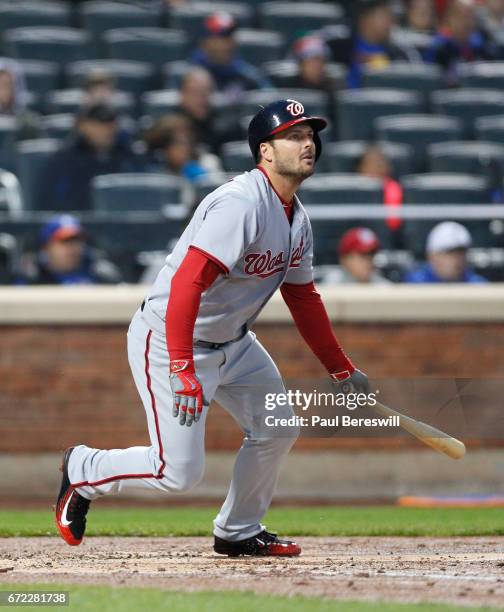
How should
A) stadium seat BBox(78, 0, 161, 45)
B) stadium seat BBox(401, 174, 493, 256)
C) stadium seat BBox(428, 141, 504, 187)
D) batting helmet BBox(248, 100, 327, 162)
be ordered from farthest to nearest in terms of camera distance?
stadium seat BBox(78, 0, 161, 45) < stadium seat BBox(428, 141, 504, 187) < stadium seat BBox(401, 174, 493, 256) < batting helmet BBox(248, 100, 327, 162)

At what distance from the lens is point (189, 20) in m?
12.6

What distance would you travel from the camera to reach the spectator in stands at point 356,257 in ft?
28.7

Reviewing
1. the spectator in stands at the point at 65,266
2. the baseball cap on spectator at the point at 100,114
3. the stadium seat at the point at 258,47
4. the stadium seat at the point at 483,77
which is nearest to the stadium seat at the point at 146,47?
the stadium seat at the point at 258,47

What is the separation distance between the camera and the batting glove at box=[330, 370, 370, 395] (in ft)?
18.9

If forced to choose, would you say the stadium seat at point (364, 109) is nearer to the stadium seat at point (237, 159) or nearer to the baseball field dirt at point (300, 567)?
the stadium seat at point (237, 159)

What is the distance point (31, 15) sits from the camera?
12430 mm

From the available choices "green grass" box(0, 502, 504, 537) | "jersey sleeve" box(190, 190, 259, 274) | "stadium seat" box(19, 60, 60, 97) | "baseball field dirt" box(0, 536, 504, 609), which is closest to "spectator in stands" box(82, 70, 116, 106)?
"stadium seat" box(19, 60, 60, 97)

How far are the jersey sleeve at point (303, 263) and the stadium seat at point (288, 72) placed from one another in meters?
6.38

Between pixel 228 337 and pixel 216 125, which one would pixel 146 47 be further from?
pixel 228 337

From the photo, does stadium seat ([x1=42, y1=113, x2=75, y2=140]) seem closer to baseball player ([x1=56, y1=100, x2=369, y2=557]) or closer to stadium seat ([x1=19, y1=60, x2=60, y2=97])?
stadium seat ([x1=19, y1=60, x2=60, y2=97])

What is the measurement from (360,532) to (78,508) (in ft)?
6.23

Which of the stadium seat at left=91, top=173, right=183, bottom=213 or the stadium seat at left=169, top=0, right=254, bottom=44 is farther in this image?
the stadium seat at left=169, top=0, right=254, bottom=44

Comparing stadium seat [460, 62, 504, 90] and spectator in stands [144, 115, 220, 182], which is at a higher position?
stadium seat [460, 62, 504, 90]

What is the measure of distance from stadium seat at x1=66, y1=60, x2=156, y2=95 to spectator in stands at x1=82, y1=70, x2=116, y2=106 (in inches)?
31.1
